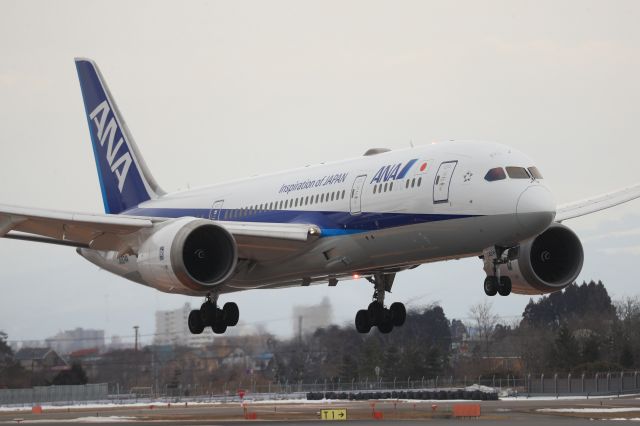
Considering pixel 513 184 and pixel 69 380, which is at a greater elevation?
pixel 513 184

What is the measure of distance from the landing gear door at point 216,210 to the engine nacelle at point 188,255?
214 inches

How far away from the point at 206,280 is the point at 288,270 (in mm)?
3445

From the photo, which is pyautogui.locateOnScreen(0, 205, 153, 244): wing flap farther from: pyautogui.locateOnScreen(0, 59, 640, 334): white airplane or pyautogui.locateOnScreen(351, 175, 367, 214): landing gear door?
pyautogui.locateOnScreen(351, 175, 367, 214): landing gear door

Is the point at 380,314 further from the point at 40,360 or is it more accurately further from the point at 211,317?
the point at 40,360

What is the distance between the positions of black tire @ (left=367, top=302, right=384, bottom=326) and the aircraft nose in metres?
10.7

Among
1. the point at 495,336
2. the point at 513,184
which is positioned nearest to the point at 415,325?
the point at 495,336

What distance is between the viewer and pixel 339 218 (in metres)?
36.8

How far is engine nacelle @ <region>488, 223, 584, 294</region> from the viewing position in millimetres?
38781

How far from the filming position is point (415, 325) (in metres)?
83.5

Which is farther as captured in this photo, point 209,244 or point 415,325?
point 415,325

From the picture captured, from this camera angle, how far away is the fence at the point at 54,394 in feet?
247

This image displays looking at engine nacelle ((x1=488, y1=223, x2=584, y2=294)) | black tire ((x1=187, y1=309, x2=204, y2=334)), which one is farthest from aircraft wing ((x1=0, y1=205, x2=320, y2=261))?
engine nacelle ((x1=488, y1=223, x2=584, y2=294))

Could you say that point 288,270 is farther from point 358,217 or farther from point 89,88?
point 89,88

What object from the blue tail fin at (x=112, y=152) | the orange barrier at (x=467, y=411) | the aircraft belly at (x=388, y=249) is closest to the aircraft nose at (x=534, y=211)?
the aircraft belly at (x=388, y=249)
